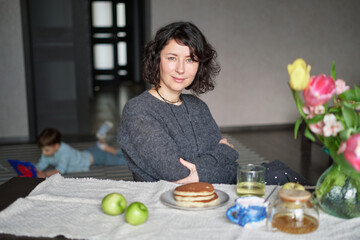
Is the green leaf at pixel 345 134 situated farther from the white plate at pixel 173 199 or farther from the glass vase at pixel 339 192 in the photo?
the white plate at pixel 173 199

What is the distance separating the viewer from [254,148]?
4.60m

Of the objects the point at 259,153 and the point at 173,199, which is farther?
the point at 259,153

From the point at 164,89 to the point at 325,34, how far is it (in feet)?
14.4

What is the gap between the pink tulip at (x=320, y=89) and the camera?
1.02 m

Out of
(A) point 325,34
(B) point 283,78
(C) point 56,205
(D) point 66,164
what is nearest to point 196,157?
(C) point 56,205

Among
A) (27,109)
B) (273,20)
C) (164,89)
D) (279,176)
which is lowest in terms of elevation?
(27,109)

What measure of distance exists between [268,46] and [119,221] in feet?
15.3

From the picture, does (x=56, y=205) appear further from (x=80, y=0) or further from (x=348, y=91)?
(x=80, y=0)

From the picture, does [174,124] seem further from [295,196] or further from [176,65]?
[295,196]

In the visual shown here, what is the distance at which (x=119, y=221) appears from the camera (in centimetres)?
114

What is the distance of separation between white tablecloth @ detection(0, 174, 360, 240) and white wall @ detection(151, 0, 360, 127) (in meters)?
4.11

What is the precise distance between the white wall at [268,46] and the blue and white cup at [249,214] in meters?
4.27

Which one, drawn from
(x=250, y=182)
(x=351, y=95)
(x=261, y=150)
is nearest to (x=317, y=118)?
(x=351, y=95)

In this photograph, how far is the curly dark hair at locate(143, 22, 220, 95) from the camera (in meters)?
1.68
